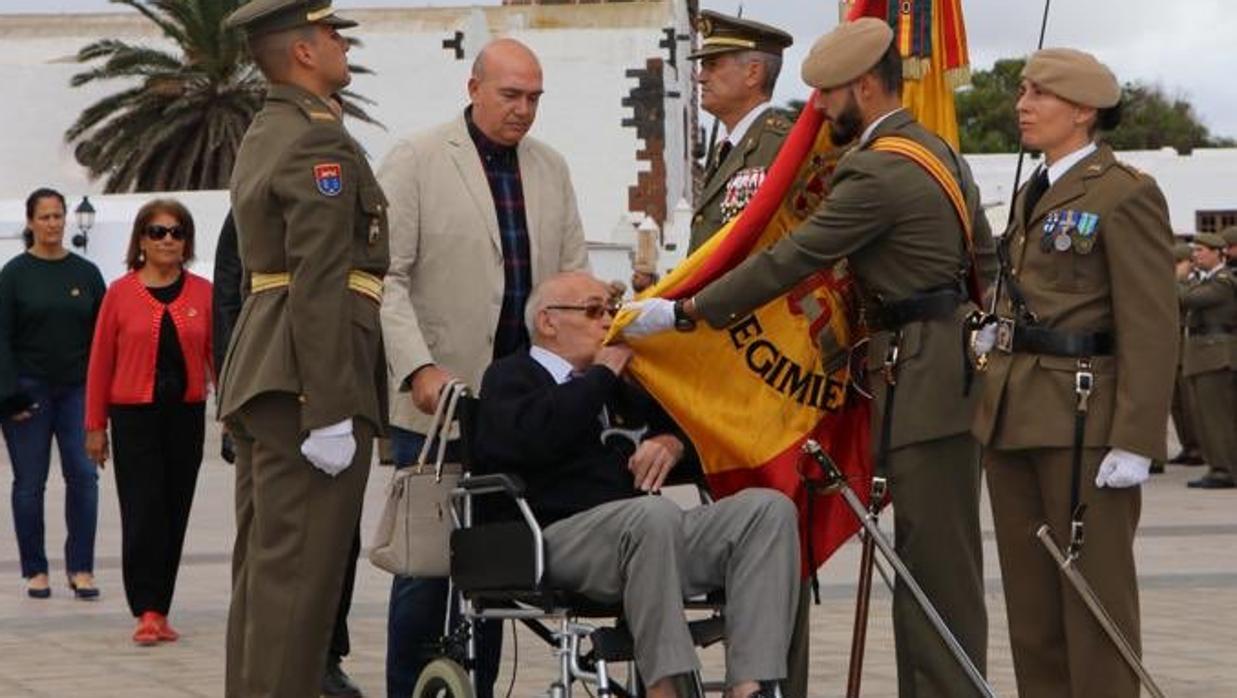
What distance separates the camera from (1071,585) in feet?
23.6

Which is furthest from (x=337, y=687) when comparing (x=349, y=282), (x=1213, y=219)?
(x=1213, y=219)

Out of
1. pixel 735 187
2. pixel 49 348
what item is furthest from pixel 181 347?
pixel 735 187

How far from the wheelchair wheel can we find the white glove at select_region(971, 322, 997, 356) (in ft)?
5.57

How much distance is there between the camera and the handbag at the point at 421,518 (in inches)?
300

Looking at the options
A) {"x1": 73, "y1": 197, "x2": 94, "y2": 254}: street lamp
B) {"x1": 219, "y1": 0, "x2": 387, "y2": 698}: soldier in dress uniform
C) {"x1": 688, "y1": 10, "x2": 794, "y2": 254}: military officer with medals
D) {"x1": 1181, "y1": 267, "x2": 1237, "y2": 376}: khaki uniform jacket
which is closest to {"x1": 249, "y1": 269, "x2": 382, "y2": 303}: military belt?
{"x1": 219, "y1": 0, "x2": 387, "y2": 698}: soldier in dress uniform

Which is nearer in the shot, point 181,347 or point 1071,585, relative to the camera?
point 1071,585

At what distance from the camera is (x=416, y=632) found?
27.6 feet

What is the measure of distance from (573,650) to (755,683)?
50 centimetres

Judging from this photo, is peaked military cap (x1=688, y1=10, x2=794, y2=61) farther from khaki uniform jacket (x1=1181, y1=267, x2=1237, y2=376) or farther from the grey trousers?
khaki uniform jacket (x1=1181, y1=267, x2=1237, y2=376)

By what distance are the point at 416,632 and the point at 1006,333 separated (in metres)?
2.23

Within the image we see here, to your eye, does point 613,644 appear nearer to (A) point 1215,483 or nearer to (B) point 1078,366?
(B) point 1078,366

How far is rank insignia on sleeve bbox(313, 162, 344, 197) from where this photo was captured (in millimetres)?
7277

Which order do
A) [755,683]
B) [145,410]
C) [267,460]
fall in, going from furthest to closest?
1. [145,410]
2. [267,460]
3. [755,683]

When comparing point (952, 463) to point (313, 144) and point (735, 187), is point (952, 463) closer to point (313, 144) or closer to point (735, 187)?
point (735, 187)
